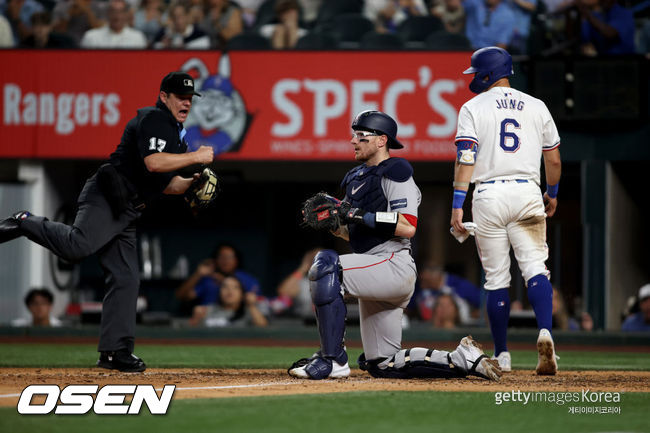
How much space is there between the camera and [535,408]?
13.9 feet

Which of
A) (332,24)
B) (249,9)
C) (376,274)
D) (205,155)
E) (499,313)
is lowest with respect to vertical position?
(499,313)

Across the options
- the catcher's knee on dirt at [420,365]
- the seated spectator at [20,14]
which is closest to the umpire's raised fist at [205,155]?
the catcher's knee on dirt at [420,365]

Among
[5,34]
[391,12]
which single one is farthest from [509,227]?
[5,34]

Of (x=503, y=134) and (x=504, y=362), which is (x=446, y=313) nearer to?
(x=504, y=362)

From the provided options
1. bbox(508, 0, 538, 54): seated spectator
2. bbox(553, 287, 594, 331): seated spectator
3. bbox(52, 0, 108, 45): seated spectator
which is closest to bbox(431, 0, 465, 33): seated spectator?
bbox(508, 0, 538, 54): seated spectator

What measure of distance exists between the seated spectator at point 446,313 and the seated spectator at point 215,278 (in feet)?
7.57

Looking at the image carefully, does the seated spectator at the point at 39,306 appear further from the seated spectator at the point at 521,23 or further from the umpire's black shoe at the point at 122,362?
the seated spectator at the point at 521,23

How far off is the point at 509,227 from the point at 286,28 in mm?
7604

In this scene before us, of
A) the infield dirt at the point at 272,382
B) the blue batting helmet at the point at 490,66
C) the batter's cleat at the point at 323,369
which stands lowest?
the infield dirt at the point at 272,382

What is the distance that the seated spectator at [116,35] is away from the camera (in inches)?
498

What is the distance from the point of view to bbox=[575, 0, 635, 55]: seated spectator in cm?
1164

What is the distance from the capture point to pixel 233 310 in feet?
37.6

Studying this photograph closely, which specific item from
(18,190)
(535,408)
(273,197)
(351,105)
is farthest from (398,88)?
(535,408)

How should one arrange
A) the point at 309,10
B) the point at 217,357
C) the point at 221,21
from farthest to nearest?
the point at 309,10 → the point at 221,21 → the point at 217,357
